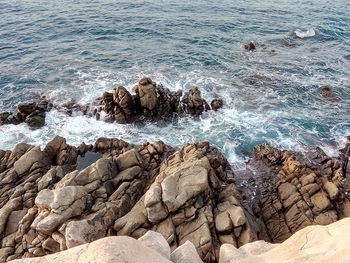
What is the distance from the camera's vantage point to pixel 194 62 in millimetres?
36062

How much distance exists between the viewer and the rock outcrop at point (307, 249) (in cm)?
709

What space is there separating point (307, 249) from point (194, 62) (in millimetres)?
30498

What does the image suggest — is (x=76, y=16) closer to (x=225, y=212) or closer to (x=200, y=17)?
(x=200, y=17)

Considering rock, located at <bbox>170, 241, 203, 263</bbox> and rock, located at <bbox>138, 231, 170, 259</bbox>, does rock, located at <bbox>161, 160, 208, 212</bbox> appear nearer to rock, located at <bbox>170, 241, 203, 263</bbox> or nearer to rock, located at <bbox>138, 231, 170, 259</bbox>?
rock, located at <bbox>138, 231, 170, 259</bbox>

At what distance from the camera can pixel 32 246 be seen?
45.9 feet

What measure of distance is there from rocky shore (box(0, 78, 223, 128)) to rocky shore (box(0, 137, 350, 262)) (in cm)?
574

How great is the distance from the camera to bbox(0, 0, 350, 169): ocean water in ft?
82.9

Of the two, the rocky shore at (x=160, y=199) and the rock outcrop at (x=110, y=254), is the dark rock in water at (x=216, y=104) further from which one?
the rock outcrop at (x=110, y=254)

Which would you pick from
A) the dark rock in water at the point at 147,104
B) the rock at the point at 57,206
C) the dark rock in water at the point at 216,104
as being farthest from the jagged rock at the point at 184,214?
the dark rock in water at the point at 216,104

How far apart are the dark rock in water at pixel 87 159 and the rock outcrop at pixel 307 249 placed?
1401cm

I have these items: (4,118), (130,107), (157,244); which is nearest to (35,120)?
(4,118)

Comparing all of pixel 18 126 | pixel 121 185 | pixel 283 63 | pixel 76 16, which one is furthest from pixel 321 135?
pixel 76 16

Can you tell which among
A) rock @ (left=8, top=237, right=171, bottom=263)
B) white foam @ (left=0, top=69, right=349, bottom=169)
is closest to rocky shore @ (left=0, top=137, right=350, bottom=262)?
rock @ (left=8, top=237, right=171, bottom=263)

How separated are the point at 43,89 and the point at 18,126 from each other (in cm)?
648
